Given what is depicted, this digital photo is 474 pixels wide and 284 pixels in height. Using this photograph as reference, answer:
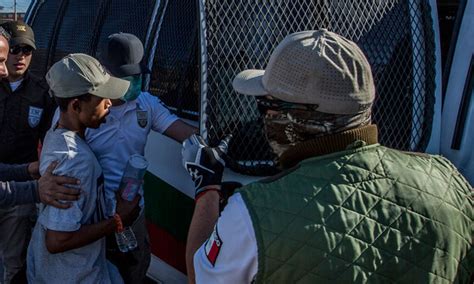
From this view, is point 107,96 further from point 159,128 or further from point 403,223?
point 403,223

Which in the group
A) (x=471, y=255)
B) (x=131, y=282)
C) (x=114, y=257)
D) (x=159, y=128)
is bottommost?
(x=131, y=282)

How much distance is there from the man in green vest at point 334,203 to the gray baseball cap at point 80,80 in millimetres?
998

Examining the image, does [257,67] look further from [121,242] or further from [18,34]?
[18,34]

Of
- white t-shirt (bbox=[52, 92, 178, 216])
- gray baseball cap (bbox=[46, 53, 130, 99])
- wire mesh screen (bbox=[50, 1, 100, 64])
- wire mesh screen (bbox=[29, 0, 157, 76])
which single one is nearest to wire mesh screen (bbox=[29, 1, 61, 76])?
wire mesh screen (bbox=[29, 0, 157, 76])

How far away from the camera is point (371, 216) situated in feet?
4.45

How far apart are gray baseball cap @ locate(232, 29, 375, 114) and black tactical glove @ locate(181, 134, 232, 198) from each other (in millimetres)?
594

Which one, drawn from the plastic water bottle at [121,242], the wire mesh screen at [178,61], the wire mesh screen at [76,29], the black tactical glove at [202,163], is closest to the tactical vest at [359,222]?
the black tactical glove at [202,163]

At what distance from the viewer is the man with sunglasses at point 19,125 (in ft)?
11.0

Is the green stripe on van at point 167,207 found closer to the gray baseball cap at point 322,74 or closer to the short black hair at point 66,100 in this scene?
the short black hair at point 66,100

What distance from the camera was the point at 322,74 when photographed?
1.40 meters

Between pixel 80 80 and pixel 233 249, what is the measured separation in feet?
3.96

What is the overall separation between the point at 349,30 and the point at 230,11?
0.60 m

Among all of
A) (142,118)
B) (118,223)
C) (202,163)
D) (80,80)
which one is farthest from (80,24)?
(202,163)

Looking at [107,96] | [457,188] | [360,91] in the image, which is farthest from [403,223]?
[107,96]
